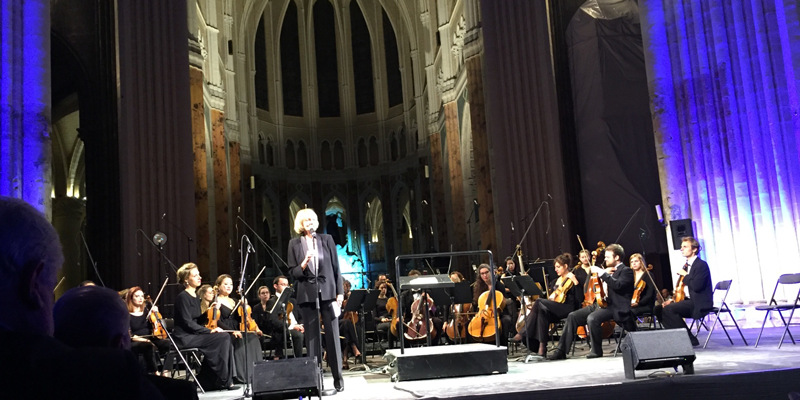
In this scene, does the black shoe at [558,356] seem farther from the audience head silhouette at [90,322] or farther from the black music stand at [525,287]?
the audience head silhouette at [90,322]

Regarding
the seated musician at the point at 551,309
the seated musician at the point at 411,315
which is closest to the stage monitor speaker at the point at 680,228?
the seated musician at the point at 551,309

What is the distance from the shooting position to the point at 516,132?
13.1 metres

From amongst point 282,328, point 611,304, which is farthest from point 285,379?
point 282,328

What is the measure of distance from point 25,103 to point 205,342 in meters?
4.33

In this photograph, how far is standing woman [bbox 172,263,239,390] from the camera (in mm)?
7152

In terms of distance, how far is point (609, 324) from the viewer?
27.4 ft

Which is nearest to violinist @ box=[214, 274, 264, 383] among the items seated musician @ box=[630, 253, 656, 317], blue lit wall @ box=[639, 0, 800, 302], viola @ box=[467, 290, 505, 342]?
viola @ box=[467, 290, 505, 342]

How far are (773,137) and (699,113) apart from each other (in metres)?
1.13

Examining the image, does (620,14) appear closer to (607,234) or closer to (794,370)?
(607,234)

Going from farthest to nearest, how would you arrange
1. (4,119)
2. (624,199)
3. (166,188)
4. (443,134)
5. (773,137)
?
(443,134)
(624,199)
(166,188)
(773,137)
(4,119)

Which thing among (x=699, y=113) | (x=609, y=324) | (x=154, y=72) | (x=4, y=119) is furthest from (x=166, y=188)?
(x=699, y=113)

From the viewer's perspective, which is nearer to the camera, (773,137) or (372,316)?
(773,137)

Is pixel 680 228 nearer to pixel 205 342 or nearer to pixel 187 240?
pixel 205 342

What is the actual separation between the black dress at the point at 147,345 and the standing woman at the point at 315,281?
2036 millimetres
